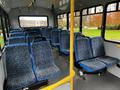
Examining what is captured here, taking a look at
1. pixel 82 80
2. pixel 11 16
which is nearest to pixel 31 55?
pixel 82 80

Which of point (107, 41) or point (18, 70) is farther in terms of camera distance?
point (107, 41)

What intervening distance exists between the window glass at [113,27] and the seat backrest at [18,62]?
222 cm

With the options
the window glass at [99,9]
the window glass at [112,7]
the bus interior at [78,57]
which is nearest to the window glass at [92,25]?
the bus interior at [78,57]

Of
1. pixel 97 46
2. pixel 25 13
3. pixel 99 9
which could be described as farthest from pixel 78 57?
pixel 25 13

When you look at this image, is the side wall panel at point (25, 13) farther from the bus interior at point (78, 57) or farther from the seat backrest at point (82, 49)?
the seat backrest at point (82, 49)

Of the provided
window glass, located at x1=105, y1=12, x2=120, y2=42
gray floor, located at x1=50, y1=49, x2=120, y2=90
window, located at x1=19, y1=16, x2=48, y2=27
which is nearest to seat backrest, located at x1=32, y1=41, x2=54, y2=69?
gray floor, located at x1=50, y1=49, x2=120, y2=90

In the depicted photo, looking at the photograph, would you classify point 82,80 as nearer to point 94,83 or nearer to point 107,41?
point 94,83

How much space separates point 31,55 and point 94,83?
152cm

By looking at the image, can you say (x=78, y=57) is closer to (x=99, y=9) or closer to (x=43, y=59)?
(x=43, y=59)

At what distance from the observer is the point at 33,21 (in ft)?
29.7

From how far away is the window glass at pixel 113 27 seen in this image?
9.89 feet

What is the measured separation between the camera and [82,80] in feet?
9.07

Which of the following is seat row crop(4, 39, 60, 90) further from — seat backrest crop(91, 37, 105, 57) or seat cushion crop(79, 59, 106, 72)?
seat backrest crop(91, 37, 105, 57)

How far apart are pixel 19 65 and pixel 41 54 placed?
1.58 feet
